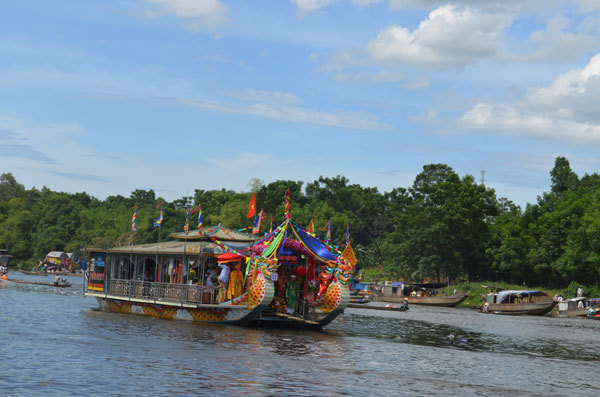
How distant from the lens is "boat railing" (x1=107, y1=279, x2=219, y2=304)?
3216 cm

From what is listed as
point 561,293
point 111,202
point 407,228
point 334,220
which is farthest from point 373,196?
point 111,202

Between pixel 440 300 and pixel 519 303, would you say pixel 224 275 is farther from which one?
pixel 440 300

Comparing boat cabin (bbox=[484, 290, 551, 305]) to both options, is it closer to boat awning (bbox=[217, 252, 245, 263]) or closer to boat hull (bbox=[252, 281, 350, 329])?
boat hull (bbox=[252, 281, 350, 329])

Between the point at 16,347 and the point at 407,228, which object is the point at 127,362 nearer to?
the point at 16,347

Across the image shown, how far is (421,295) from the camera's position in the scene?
7788 cm

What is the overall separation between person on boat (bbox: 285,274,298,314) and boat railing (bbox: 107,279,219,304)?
3.43 m

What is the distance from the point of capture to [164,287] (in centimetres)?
3438

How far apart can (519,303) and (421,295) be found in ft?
54.4

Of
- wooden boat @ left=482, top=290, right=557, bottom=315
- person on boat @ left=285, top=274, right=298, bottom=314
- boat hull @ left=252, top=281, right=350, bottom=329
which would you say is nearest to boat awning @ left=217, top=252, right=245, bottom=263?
person on boat @ left=285, top=274, right=298, bottom=314

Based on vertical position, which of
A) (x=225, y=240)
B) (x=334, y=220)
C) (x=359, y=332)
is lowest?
(x=359, y=332)

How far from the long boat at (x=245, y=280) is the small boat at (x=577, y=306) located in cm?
3581

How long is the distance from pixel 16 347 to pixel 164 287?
12153mm

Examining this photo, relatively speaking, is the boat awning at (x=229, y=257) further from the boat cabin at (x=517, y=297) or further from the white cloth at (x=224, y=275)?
the boat cabin at (x=517, y=297)

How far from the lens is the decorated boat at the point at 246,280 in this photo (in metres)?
30.0
